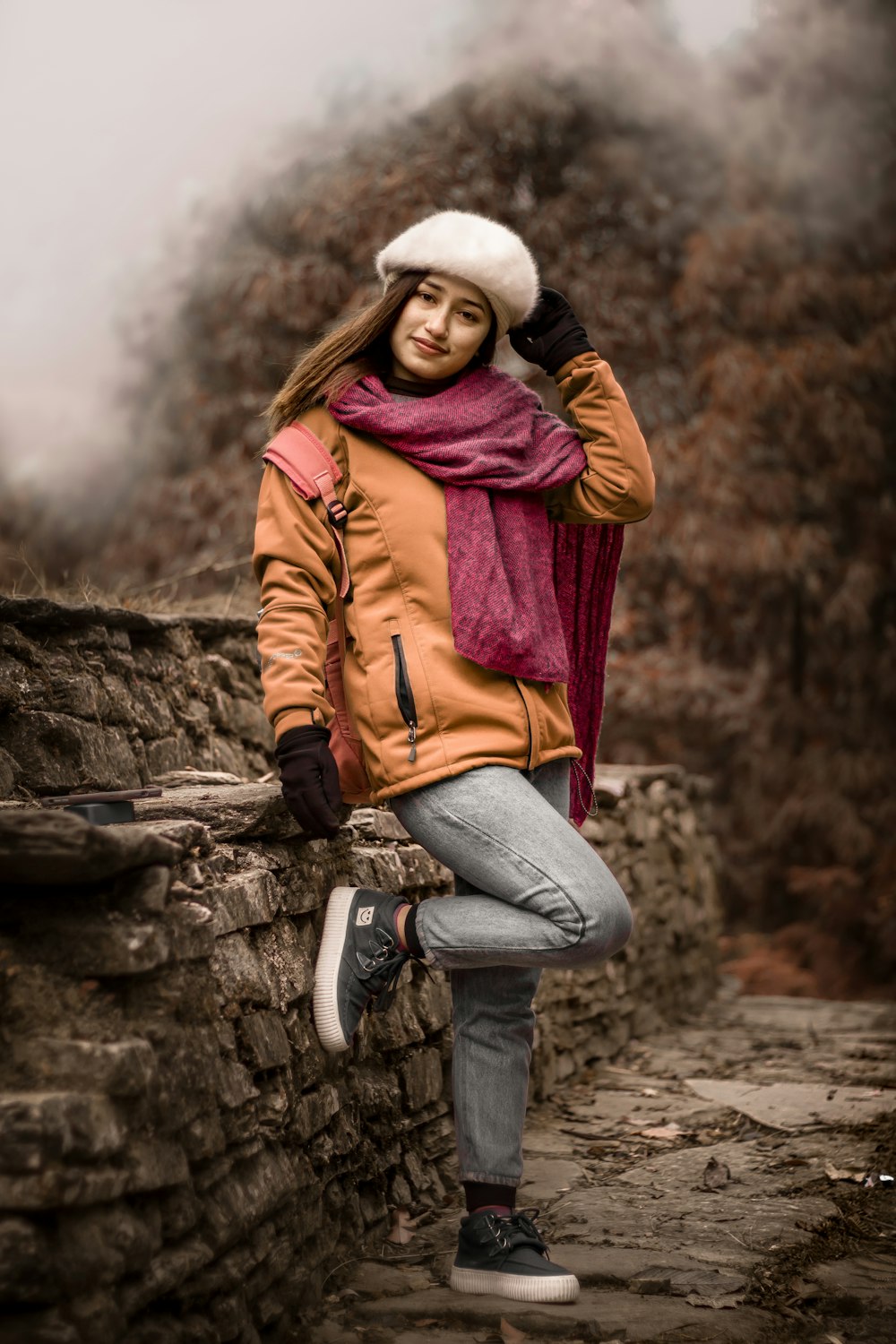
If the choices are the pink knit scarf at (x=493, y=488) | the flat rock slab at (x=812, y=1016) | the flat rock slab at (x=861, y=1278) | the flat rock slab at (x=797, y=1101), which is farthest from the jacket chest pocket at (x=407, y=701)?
the flat rock slab at (x=812, y=1016)

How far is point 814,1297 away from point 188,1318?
1.16 metres

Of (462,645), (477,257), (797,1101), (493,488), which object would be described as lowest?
(797,1101)

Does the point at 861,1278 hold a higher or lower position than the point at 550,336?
lower

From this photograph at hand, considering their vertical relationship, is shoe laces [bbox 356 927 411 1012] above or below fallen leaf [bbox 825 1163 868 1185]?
above

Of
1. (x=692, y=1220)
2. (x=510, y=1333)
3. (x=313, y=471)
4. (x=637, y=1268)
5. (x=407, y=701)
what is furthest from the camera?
(x=692, y=1220)

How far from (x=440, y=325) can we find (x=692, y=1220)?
6.46 ft

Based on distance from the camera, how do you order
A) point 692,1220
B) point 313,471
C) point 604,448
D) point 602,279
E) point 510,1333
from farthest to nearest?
point 602,279
point 692,1220
point 604,448
point 313,471
point 510,1333

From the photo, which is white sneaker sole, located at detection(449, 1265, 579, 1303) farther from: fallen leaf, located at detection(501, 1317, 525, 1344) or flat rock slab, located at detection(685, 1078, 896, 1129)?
flat rock slab, located at detection(685, 1078, 896, 1129)

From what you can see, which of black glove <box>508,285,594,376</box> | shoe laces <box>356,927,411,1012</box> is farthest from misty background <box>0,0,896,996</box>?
shoe laces <box>356,927,411,1012</box>

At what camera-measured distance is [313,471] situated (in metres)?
2.48

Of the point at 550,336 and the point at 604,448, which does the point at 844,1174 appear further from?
the point at 550,336

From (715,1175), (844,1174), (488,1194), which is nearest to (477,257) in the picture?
(488,1194)

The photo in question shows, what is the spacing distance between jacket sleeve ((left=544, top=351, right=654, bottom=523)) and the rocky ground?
1.47 m

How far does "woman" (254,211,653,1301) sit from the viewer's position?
235 cm
